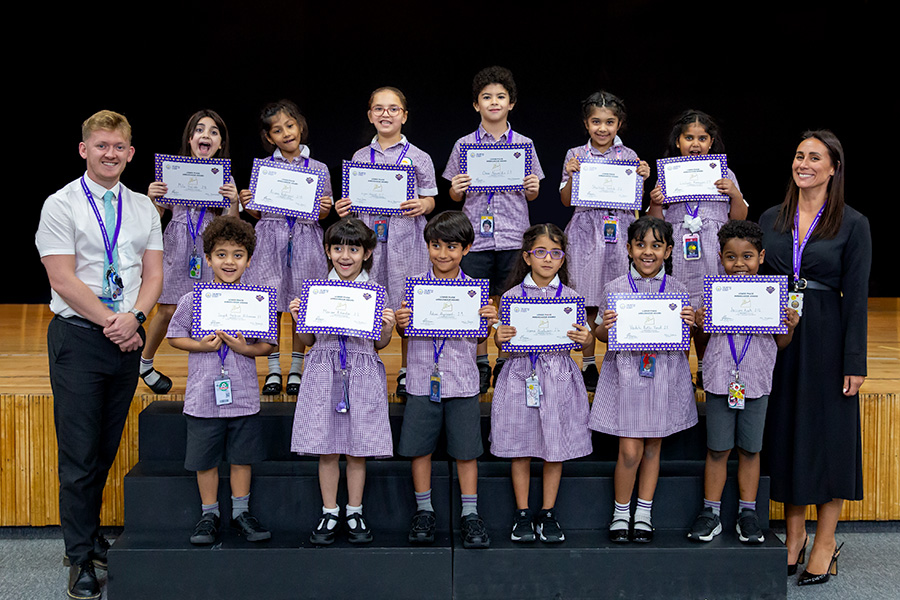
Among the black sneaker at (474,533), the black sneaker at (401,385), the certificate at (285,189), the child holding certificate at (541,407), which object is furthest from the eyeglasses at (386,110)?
the black sneaker at (474,533)

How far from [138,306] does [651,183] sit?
5.37 meters

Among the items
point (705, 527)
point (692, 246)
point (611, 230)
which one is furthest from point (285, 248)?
point (705, 527)

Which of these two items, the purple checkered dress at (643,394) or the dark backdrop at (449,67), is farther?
the dark backdrop at (449,67)

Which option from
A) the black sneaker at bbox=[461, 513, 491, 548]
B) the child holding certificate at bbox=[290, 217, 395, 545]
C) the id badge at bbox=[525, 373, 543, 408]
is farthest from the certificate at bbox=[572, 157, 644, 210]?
the black sneaker at bbox=[461, 513, 491, 548]

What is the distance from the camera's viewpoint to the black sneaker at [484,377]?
3.52m

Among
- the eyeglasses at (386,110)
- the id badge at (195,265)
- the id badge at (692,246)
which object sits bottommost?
the id badge at (195,265)

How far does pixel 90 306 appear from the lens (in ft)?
9.30

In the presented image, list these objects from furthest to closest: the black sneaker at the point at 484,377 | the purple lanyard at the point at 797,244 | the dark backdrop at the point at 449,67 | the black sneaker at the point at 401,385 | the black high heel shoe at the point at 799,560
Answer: the dark backdrop at the point at 449,67
the black sneaker at the point at 484,377
the black sneaker at the point at 401,385
the black high heel shoe at the point at 799,560
the purple lanyard at the point at 797,244

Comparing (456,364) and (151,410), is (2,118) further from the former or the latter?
(456,364)

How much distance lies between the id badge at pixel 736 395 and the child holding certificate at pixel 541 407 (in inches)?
21.0

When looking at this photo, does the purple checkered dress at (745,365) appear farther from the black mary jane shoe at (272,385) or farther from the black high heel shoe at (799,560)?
the black mary jane shoe at (272,385)

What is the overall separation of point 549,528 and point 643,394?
0.62 m

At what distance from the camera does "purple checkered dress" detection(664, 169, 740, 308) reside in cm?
349

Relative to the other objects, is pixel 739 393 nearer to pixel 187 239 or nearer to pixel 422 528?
pixel 422 528
